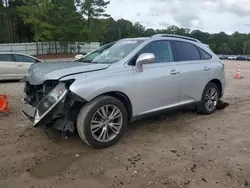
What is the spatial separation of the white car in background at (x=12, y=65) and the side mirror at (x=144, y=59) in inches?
299

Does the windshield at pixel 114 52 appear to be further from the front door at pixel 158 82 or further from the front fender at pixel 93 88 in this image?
the front fender at pixel 93 88

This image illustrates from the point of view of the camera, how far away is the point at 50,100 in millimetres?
3715

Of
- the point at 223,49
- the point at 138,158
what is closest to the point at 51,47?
the point at 138,158

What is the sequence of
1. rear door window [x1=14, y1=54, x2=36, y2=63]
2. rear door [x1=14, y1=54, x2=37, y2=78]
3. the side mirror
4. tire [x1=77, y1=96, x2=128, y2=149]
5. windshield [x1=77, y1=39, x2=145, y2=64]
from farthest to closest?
rear door window [x1=14, y1=54, x2=36, y2=63] < rear door [x1=14, y1=54, x2=37, y2=78] < windshield [x1=77, y1=39, x2=145, y2=64] < the side mirror < tire [x1=77, y1=96, x2=128, y2=149]

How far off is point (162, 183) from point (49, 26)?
36393 millimetres

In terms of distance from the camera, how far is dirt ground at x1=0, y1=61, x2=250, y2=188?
10.1ft

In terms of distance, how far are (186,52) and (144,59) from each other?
1.52 meters

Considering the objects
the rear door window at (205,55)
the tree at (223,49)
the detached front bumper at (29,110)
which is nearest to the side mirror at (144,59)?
the detached front bumper at (29,110)

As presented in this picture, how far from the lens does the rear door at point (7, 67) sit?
1051 centimetres

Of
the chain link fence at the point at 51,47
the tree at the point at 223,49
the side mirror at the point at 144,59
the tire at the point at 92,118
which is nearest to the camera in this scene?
the tire at the point at 92,118

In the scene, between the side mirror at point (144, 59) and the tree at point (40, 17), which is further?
the tree at point (40, 17)

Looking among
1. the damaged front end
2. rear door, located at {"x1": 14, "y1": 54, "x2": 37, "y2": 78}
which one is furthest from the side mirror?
rear door, located at {"x1": 14, "y1": 54, "x2": 37, "y2": 78}

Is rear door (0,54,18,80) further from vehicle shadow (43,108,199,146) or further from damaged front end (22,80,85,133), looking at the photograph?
damaged front end (22,80,85,133)

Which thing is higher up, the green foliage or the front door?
the green foliage
